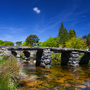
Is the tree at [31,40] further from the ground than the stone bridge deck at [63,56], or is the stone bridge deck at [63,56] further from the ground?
the tree at [31,40]

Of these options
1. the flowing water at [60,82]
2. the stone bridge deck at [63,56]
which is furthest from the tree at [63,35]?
the flowing water at [60,82]

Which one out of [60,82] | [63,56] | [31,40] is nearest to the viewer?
[60,82]

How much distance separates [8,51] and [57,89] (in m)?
9.08

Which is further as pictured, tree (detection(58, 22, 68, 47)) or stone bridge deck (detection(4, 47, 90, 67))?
tree (detection(58, 22, 68, 47))

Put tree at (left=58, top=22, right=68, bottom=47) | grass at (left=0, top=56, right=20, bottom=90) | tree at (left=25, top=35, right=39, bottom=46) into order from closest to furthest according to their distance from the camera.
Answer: grass at (left=0, top=56, right=20, bottom=90) < tree at (left=58, top=22, right=68, bottom=47) < tree at (left=25, top=35, right=39, bottom=46)

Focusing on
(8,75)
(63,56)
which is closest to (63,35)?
(63,56)

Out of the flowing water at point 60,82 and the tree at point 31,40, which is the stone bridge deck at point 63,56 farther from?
the tree at point 31,40

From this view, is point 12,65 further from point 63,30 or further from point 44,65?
point 63,30

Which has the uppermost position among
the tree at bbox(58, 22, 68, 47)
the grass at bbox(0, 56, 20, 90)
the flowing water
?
the tree at bbox(58, 22, 68, 47)

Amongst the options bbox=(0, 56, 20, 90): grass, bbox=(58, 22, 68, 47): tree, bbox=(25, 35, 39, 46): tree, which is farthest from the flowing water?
bbox=(25, 35, 39, 46): tree

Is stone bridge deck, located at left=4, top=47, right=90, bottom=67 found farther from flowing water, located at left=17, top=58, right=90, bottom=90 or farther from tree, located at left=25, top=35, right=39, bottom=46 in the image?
tree, located at left=25, top=35, right=39, bottom=46

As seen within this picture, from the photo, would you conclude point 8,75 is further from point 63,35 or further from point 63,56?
point 63,35

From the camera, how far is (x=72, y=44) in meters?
26.7

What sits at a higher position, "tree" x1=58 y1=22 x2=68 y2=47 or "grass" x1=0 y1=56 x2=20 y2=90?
"tree" x1=58 y1=22 x2=68 y2=47
